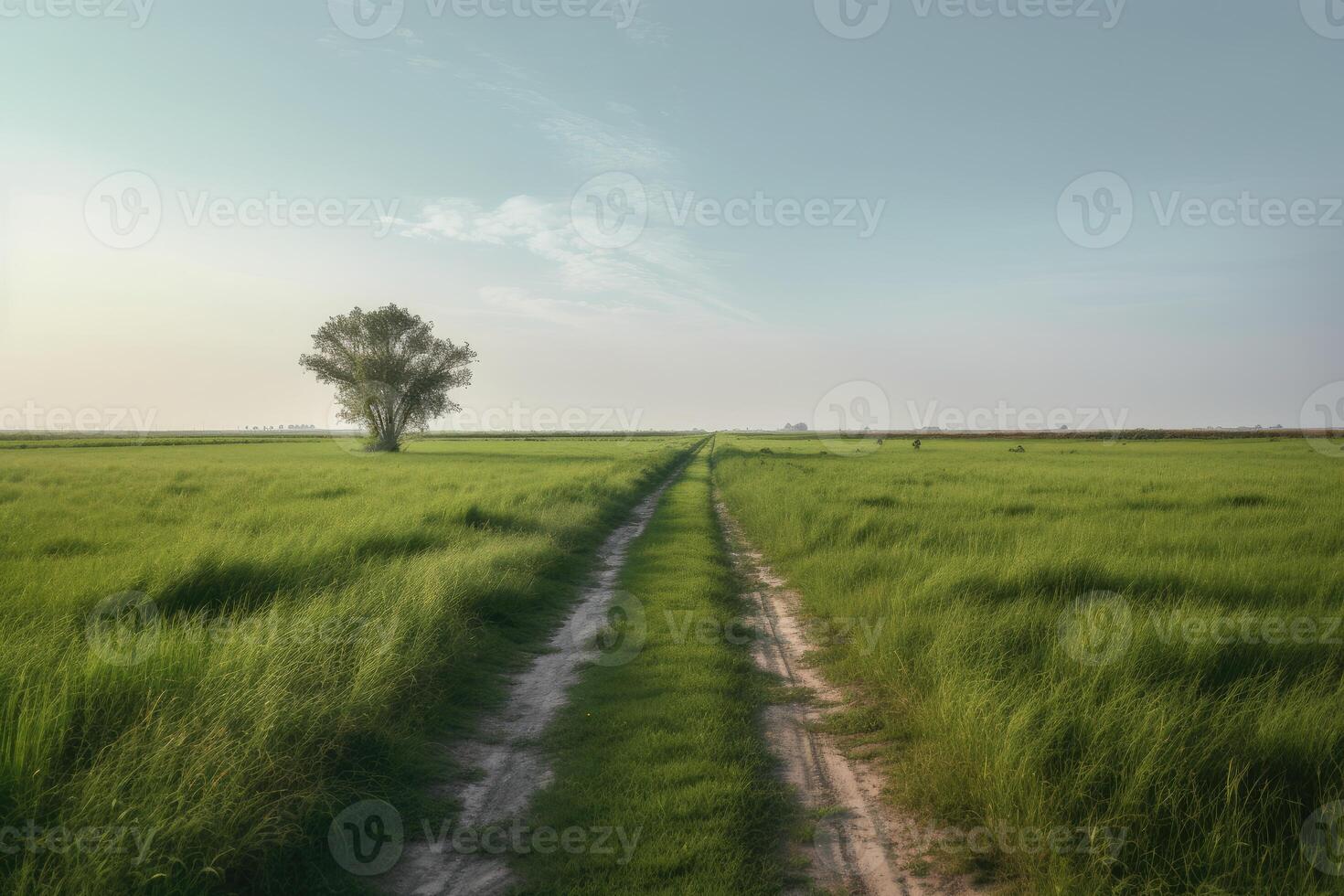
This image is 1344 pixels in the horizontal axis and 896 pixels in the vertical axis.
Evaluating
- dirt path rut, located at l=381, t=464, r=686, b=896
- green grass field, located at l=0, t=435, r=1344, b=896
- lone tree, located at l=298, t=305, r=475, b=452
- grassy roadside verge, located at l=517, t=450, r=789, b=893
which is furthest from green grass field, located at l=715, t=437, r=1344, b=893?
lone tree, located at l=298, t=305, r=475, b=452

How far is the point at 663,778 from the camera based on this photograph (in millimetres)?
4668

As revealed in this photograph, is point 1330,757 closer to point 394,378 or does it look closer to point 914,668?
point 914,668

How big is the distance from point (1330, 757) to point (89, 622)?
33.3 ft

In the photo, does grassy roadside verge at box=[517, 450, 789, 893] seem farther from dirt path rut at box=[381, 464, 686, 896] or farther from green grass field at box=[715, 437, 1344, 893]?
green grass field at box=[715, 437, 1344, 893]

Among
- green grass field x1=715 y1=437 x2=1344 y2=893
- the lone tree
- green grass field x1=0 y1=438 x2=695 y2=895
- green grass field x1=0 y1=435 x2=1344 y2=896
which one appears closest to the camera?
green grass field x1=0 y1=438 x2=695 y2=895

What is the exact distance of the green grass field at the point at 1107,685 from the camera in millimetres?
3705

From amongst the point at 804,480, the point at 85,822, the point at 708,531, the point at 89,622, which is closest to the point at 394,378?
the point at 804,480

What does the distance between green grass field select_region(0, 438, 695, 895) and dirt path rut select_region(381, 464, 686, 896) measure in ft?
1.26

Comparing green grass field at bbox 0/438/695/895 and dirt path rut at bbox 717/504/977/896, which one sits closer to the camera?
green grass field at bbox 0/438/695/895

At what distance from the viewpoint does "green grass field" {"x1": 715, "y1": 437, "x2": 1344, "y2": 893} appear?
3705 millimetres

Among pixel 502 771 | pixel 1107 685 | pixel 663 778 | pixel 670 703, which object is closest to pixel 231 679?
pixel 502 771

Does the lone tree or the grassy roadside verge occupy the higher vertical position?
the lone tree

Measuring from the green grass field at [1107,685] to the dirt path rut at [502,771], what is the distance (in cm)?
289

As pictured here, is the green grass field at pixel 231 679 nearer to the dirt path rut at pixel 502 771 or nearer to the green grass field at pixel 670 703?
the green grass field at pixel 670 703
